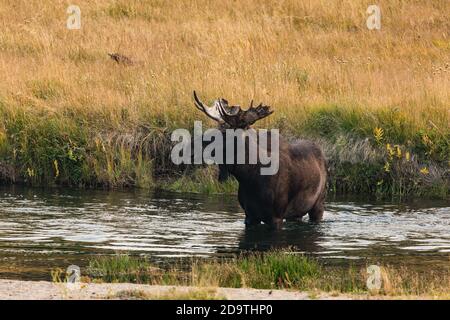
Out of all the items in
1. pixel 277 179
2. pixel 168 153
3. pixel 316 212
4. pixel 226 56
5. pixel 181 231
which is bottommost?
pixel 181 231

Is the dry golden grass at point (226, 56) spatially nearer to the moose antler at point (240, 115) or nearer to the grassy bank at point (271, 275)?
the moose antler at point (240, 115)

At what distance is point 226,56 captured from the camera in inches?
914

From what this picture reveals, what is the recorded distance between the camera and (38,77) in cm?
2128

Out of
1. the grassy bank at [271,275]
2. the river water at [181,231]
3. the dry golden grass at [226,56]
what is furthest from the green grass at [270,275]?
the dry golden grass at [226,56]

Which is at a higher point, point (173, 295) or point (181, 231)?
point (181, 231)

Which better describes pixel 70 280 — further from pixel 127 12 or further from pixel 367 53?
pixel 127 12

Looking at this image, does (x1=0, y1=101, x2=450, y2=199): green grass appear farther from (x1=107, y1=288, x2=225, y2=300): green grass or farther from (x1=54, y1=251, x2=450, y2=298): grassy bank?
(x1=107, y1=288, x2=225, y2=300): green grass

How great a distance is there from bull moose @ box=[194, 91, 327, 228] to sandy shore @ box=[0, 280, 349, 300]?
4.38 m

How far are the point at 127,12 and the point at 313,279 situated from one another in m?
16.6

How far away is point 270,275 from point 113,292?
219 centimetres

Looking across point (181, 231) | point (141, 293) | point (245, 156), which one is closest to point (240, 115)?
point (245, 156)

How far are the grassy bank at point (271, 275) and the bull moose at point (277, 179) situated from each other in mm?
2160

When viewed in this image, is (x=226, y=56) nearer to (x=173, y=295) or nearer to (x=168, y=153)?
(x=168, y=153)
